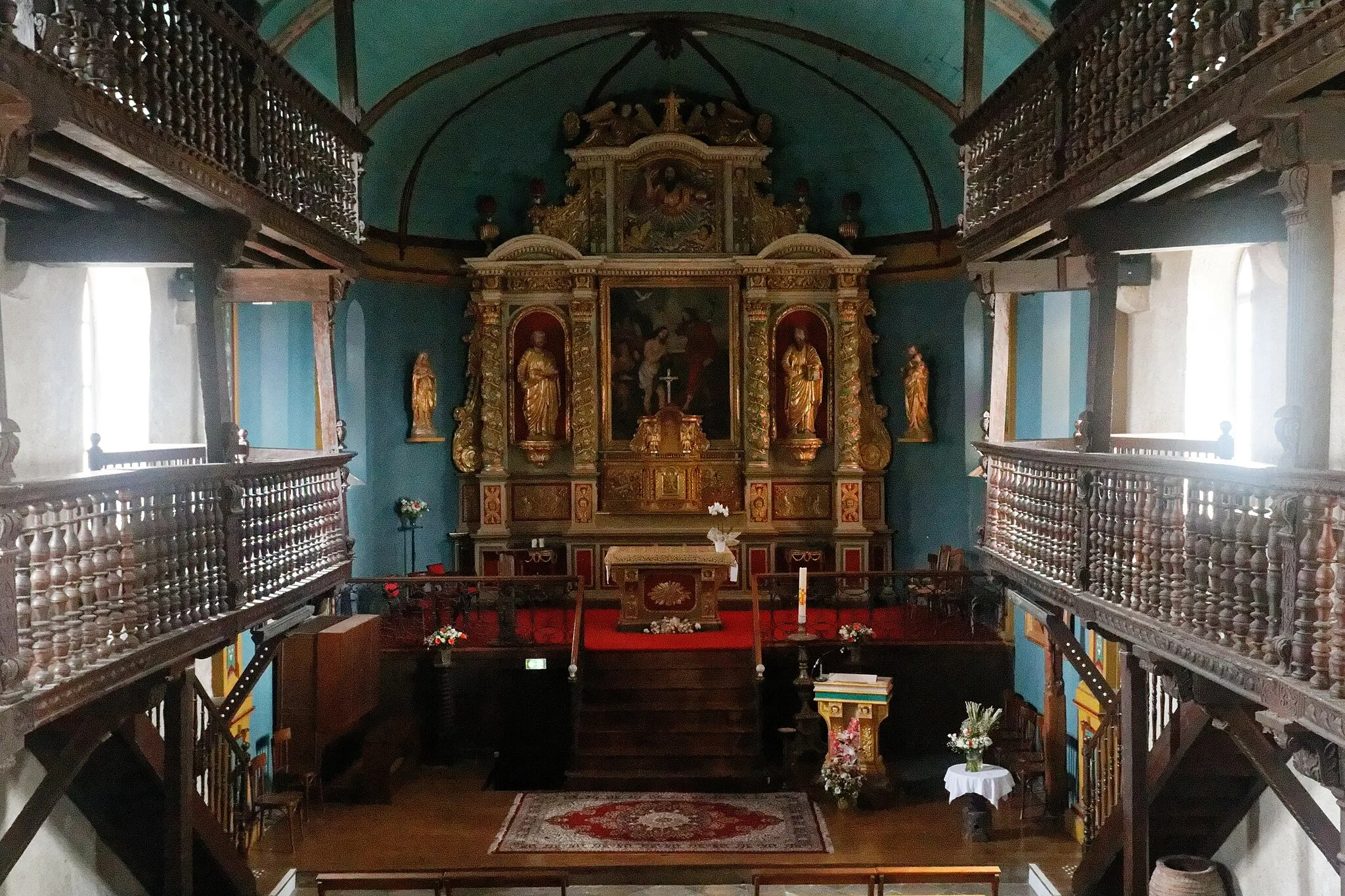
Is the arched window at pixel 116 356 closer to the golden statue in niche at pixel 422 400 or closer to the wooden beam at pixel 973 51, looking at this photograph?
the golden statue in niche at pixel 422 400

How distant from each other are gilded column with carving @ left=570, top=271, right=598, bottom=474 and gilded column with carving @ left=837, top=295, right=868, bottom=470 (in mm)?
3351

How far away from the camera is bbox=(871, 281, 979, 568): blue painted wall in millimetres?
16484

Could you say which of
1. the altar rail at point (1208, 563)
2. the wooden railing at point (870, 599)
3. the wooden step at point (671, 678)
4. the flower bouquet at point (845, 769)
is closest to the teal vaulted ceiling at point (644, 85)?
the wooden railing at point (870, 599)

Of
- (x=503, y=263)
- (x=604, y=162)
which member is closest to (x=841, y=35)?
(x=604, y=162)

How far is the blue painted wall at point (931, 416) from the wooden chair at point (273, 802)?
8.97 meters

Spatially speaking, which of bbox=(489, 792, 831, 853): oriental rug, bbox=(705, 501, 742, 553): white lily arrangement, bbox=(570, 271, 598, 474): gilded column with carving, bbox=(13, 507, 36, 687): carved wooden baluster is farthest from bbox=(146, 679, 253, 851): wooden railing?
bbox=(570, 271, 598, 474): gilded column with carving

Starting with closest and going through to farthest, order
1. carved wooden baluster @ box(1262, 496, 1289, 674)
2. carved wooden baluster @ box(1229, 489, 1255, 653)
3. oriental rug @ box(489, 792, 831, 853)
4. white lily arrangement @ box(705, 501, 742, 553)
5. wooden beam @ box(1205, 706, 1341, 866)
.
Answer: carved wooden baluster @ box(1262, 496, 1289, 674) → carved wooden baluster @ box(1229, 489, 1255, 653) → wooden beam @ box(1205, 706, 1341, 866) → oriental rug @ box(489, 792, 831, 853) → white lily arrangement @ box(705, 501, 742, 553)

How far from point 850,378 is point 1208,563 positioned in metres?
10.9

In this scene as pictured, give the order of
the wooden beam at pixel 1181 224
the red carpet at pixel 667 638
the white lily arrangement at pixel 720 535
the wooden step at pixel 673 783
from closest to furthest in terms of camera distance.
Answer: the wooden beam at pixel 1181 224, the wooden step at pixel 673 783, the red carpet at pixel 667 638, the white lily arrangement at pixel 720 535

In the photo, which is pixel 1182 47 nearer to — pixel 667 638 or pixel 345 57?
pixel 345 57

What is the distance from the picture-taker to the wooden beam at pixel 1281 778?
20.7 ft

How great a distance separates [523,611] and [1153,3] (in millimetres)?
11851

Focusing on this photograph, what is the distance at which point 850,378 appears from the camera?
1691 centimetres

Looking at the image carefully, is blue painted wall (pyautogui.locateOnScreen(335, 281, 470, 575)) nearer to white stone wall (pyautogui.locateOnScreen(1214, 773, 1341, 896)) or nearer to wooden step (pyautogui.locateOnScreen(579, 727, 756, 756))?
wooden step (pyautogui.locateOnScreen(579, 727, 756, 756))
